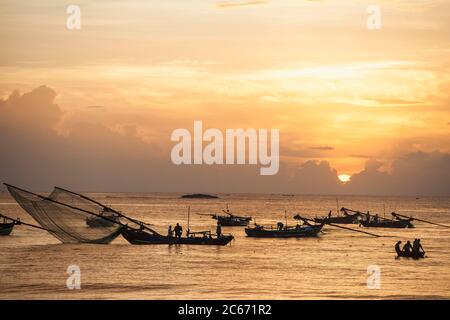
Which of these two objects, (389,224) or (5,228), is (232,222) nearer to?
(389,224)

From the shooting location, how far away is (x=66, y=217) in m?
40.3

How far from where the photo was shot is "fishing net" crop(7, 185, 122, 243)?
39594 mm

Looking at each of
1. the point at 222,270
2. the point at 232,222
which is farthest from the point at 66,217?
the point at 232,222

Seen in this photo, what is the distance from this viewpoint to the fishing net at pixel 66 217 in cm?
3959

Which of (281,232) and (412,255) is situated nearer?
(412,255)

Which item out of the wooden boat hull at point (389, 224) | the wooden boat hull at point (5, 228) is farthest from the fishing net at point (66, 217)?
the wooden boat hull at point (389, 224)

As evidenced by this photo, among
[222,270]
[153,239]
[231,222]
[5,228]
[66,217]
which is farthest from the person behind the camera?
[231,222]

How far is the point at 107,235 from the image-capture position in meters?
43.6

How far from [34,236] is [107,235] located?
1838 centimetres

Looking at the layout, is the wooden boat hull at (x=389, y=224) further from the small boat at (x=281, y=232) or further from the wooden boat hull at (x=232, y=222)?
the small boat at (x=281, y=232)

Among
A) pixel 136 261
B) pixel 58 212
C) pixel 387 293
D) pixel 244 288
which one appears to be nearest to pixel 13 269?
pixel 58 212

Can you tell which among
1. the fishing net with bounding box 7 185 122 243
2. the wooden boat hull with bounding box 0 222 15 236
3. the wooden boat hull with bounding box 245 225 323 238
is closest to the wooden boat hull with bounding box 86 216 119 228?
the fishing net with bounding box 7 185 122 243

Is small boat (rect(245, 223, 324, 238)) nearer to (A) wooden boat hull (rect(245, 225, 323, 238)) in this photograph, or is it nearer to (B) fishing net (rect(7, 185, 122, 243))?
(A) wooden boat hull (rect(245, 225, 323, 238))
